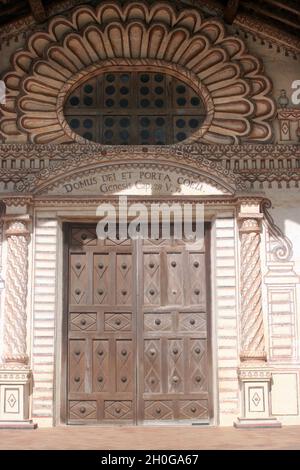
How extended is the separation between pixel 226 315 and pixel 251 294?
0.46 meters

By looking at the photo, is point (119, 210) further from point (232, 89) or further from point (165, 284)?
point (232, 89)

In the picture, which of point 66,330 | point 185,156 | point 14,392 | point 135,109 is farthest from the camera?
point 135,109

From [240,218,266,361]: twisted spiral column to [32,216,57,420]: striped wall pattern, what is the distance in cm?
262

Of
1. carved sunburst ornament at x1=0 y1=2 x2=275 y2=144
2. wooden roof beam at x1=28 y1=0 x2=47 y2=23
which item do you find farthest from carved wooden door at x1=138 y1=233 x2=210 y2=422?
wooden roof beam at x1=28 y1=0 x2=47 y2=23

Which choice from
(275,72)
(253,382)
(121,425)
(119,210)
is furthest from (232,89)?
(121,425)

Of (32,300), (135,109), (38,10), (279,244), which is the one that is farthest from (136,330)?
(38,10)

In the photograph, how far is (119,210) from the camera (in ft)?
34.6

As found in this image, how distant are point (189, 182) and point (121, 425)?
352 centimetres

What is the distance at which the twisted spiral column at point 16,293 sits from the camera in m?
10.0

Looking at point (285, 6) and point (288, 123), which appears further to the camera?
point (288, 123)

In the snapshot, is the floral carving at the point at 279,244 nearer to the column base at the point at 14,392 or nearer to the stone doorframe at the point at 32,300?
the stone doorframe at the point at 32,300

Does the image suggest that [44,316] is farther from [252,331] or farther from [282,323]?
[282,323]

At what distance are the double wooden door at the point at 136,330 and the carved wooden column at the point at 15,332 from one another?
2.20 feet

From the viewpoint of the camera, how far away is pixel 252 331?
1009 centimetres
